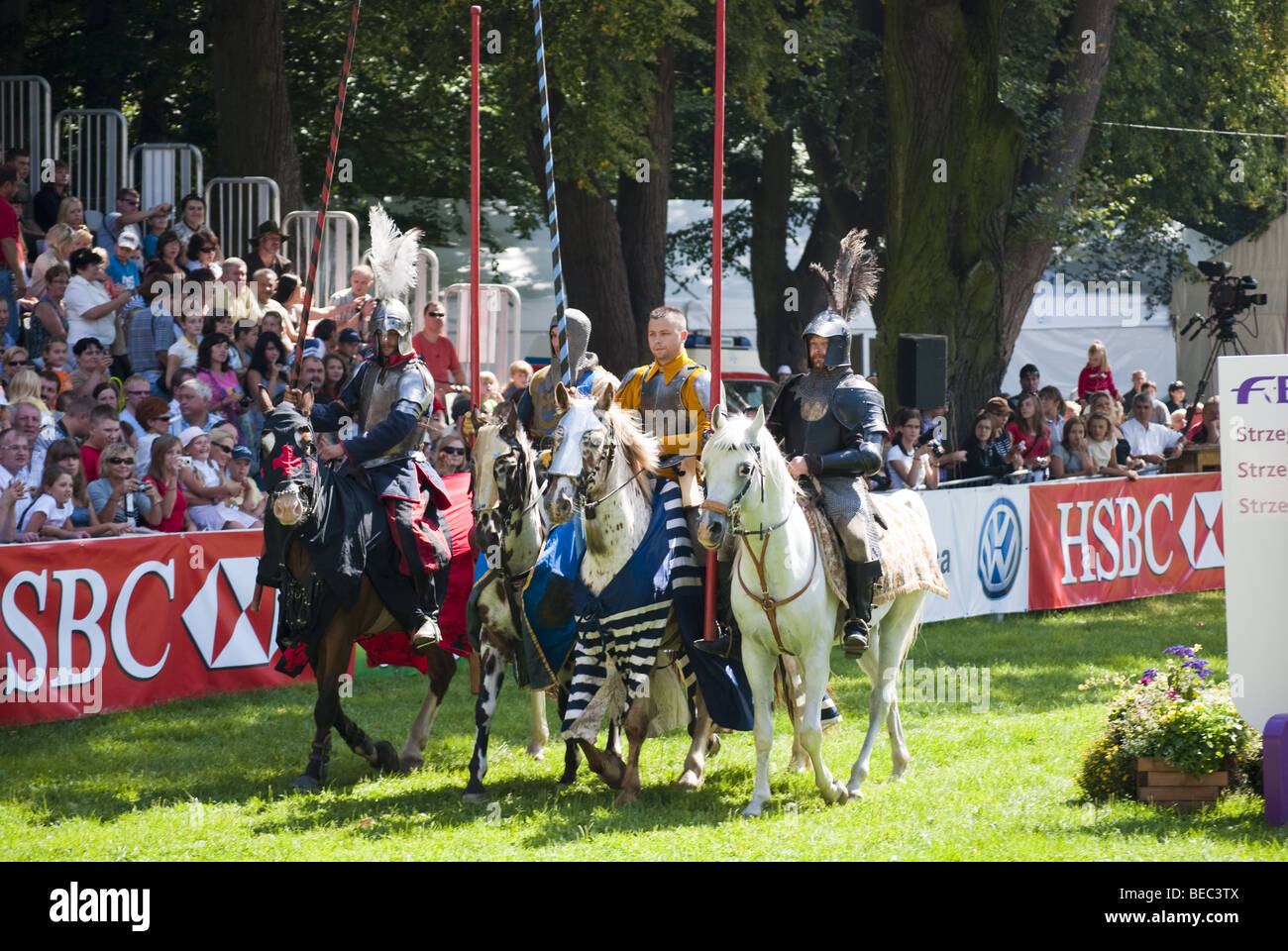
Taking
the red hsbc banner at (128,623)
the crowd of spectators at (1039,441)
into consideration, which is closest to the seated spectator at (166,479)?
the red hsbc banner at (128,623)

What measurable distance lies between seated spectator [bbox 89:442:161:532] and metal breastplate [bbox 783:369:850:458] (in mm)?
5174

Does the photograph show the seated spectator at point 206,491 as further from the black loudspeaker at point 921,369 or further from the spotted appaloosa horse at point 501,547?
the black loudspeaker at point 921,369

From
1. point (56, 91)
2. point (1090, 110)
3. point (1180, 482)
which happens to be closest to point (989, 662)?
point (1180, 482)

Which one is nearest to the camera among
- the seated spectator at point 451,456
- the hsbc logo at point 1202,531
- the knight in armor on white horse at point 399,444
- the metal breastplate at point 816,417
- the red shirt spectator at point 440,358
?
the metal breastplate at point 816,417

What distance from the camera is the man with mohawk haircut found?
883 centimetres

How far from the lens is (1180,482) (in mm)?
17938

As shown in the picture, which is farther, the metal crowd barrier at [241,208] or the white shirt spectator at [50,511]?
the metal crowd barrier at [241,208]

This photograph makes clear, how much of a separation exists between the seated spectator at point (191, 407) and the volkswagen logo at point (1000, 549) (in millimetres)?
7381

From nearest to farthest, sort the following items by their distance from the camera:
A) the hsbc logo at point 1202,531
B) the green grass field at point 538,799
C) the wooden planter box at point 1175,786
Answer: the green grass field at point 538,799 < the wooden planter box at point 1175,786 < the hsbc logo at point 1202,531

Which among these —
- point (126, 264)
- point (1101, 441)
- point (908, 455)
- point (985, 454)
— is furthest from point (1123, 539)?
point (126, 264)

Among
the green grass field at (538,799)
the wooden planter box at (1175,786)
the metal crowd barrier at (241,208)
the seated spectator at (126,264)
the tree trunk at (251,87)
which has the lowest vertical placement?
the green grass field at (538,799)

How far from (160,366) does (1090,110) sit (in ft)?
38.6

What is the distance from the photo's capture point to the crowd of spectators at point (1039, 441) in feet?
51.3

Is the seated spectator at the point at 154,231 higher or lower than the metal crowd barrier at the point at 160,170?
lower
